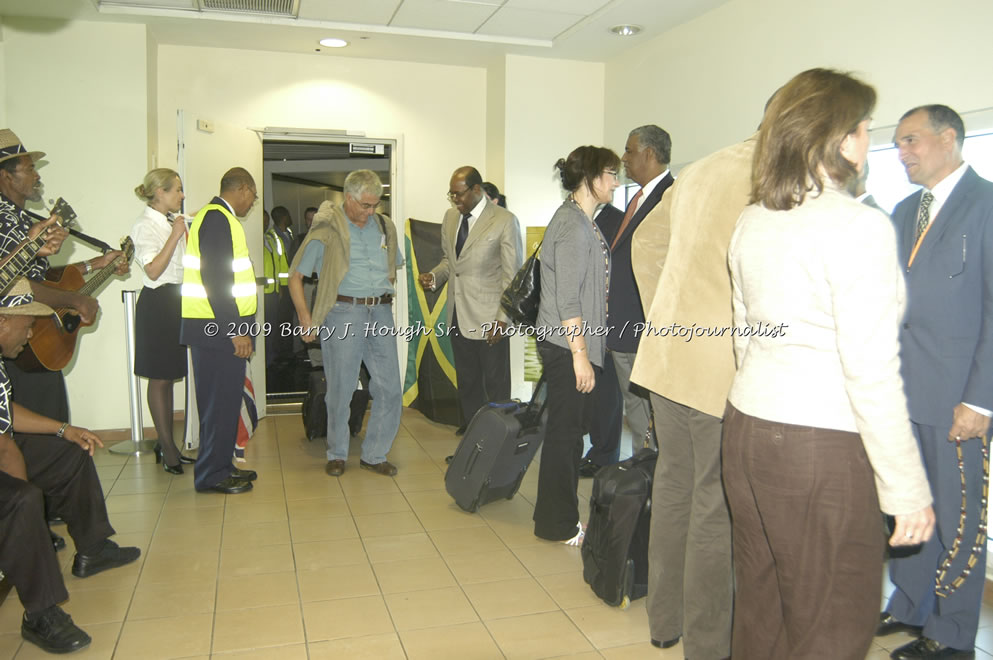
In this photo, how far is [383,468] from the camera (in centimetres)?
436

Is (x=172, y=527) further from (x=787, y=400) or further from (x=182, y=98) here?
(x=182, y=98)

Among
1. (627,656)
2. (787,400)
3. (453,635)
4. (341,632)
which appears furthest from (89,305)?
(787,400)

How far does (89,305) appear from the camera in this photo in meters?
3.89

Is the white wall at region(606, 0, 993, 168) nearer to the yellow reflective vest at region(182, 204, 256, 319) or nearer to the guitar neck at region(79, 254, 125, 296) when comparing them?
the yellow reflective vest at region(182, 204, 256, 319)

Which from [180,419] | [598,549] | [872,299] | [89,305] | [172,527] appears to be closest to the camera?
[872,299]

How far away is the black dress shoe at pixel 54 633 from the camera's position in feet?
7.79

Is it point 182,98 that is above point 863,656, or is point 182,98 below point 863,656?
above

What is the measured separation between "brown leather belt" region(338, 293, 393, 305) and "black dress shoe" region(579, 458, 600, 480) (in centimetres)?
146

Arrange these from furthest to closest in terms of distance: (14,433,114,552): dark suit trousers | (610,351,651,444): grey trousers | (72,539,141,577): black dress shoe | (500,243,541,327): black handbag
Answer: (610,351,651,444): grey trousers → (500,243,541,327): black handbag → (72,539,141,577): black dress shoe → (14,433,114,552): dark suit trousers

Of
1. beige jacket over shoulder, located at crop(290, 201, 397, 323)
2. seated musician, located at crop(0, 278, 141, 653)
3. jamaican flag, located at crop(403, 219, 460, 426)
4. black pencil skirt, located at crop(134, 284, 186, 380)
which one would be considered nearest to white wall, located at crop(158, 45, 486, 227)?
jamaican flag, located at crop(403, 219, 460, 426)

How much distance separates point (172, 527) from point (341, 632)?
138cm

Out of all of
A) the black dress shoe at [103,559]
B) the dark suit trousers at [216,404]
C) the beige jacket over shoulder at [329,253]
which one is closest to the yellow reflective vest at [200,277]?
the dark suit trousers at [216,404]

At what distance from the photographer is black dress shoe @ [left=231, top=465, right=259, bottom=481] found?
411cm

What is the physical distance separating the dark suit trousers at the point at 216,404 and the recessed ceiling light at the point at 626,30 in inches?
131
